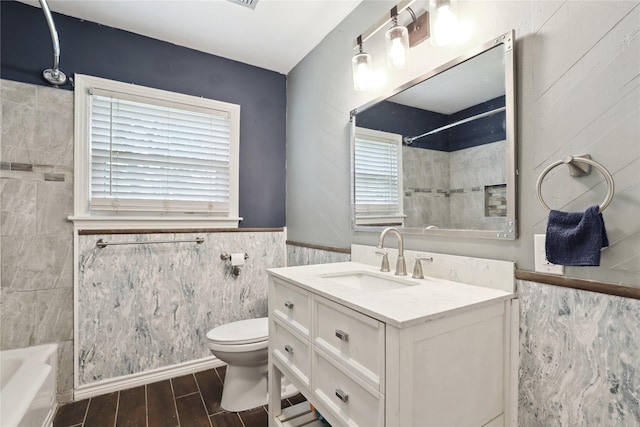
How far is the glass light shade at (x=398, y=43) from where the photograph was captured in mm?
1463

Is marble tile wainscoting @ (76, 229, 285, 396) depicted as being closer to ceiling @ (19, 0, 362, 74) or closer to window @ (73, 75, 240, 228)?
window @ (73, 75, 240, 228)

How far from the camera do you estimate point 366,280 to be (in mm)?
1598

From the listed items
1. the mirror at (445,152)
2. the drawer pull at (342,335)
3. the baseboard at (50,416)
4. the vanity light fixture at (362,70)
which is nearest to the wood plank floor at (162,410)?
the baseboard at (50,416)

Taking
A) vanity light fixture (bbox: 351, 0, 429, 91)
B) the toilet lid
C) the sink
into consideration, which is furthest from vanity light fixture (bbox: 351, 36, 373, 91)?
the toilet lid

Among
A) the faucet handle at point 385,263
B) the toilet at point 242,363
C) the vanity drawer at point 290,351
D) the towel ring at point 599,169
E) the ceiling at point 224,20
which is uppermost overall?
the ceiling at point 224,20

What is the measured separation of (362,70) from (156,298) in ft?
6.67

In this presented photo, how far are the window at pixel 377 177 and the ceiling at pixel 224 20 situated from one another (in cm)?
83

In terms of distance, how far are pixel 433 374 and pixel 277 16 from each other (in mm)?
2169

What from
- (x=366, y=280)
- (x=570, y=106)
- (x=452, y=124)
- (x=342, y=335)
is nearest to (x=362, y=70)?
(x=452, y=124)

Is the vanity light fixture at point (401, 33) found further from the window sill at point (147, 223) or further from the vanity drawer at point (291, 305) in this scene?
the window sill at point (147, 223)

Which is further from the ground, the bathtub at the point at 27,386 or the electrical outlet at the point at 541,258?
the electrical outlet at the point at 541,258

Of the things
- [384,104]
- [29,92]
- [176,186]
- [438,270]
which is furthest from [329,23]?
[29,92]

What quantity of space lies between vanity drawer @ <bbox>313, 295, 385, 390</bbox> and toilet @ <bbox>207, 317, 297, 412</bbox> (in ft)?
2.48

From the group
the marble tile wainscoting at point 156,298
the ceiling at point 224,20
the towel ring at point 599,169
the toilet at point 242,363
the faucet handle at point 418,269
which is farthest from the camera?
the marble tile wainscoting at point 156,298
